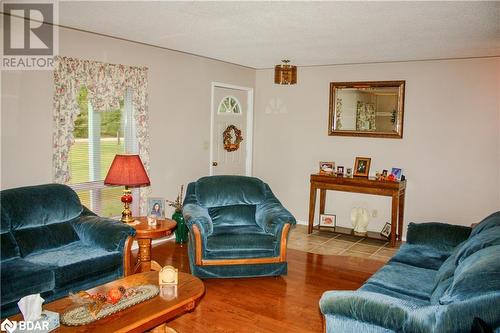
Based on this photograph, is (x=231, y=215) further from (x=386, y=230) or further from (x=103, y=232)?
(x=386, y=230)

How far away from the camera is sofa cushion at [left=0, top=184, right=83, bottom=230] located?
3.58 meters

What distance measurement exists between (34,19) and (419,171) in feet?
15.7

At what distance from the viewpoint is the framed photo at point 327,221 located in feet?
20.5

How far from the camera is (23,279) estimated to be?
3.10 meters

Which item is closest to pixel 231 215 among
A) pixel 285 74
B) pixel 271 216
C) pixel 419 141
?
pixel 271 216

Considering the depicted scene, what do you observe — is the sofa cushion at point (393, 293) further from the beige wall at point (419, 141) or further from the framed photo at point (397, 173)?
the beige wall at point (419, 141)

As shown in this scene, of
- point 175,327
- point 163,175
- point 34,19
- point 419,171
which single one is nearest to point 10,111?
point 34,19

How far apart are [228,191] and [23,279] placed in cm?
229

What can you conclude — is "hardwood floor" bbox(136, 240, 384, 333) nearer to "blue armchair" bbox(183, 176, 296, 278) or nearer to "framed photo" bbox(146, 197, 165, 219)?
"blue armchair" bbox(183, 176, 296, 278)

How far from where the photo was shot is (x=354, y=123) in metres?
6.19

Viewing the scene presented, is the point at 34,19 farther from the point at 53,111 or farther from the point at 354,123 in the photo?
the point at 354,123

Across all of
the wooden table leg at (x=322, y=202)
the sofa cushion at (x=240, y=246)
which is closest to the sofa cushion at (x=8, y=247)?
the sofa cushion at (x=240, y=246)

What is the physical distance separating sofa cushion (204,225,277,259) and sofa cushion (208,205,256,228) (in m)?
0.39

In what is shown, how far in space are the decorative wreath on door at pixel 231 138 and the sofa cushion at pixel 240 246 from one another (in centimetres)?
245
